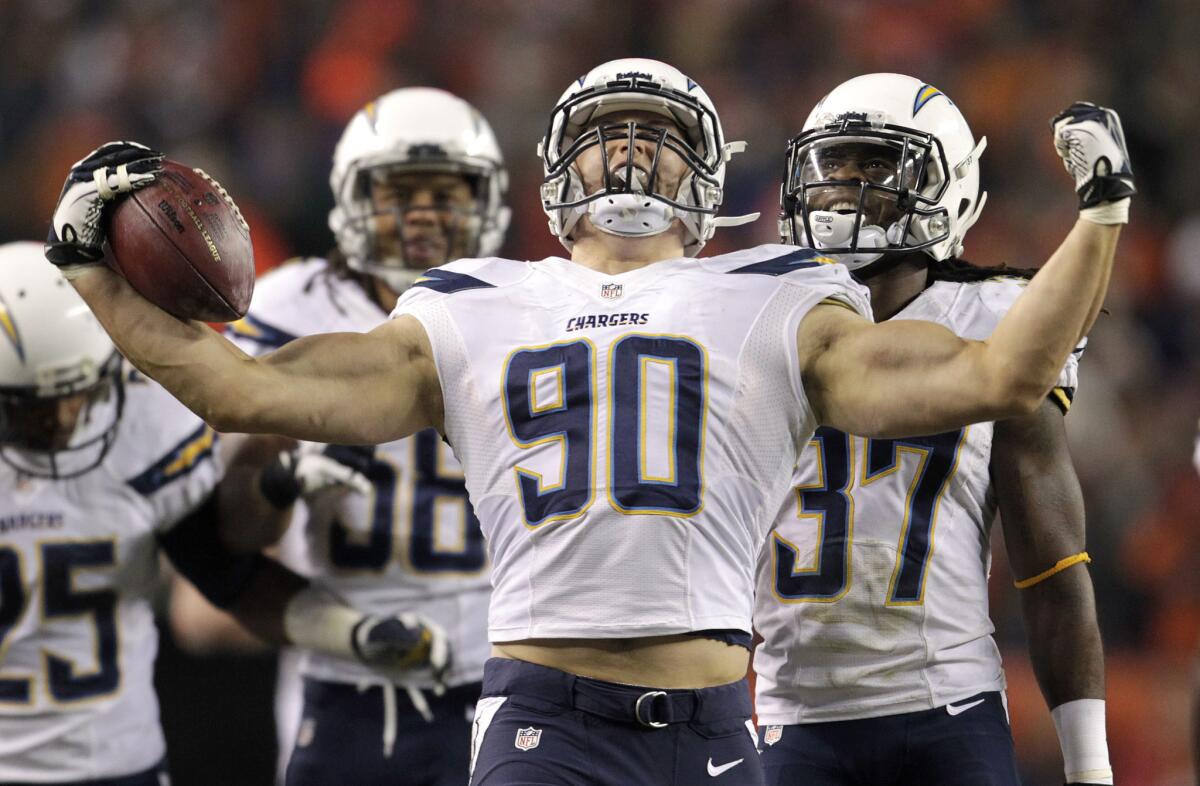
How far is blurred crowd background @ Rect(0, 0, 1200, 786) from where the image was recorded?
6781 millimetres

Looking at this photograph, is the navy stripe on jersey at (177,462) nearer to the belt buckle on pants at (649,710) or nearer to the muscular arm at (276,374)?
the muscular arm at (276,374)

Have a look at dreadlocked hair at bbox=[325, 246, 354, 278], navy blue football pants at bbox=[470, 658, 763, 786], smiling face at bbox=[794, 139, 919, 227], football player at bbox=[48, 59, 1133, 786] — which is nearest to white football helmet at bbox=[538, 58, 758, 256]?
football player at bbox=[48, 59, 1133, 786]

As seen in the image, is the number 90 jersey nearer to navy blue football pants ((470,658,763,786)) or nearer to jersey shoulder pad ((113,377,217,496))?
navy blue football pants ((470,658,763,786))

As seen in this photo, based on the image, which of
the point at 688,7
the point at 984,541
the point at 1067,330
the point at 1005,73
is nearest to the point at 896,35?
the point at 1005,73

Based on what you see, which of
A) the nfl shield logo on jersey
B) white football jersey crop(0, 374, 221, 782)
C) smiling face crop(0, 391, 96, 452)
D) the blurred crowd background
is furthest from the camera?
the blurred crowd background

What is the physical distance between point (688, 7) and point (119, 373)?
489 centimetres

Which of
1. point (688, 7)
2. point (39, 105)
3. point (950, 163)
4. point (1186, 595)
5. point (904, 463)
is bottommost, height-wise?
point (1186, 595)

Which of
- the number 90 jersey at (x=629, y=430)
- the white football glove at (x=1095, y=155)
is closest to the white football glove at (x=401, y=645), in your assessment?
the number 90 jersey at (x=629, y=430)

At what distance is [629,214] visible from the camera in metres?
2.57

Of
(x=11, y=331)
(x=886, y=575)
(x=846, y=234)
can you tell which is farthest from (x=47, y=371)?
(x=886, y=575)

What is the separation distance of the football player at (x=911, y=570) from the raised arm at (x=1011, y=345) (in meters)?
0.42

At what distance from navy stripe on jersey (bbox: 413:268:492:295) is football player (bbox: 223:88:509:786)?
103 centimetres

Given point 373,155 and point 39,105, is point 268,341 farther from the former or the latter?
point 39,105

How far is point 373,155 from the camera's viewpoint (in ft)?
13.3
